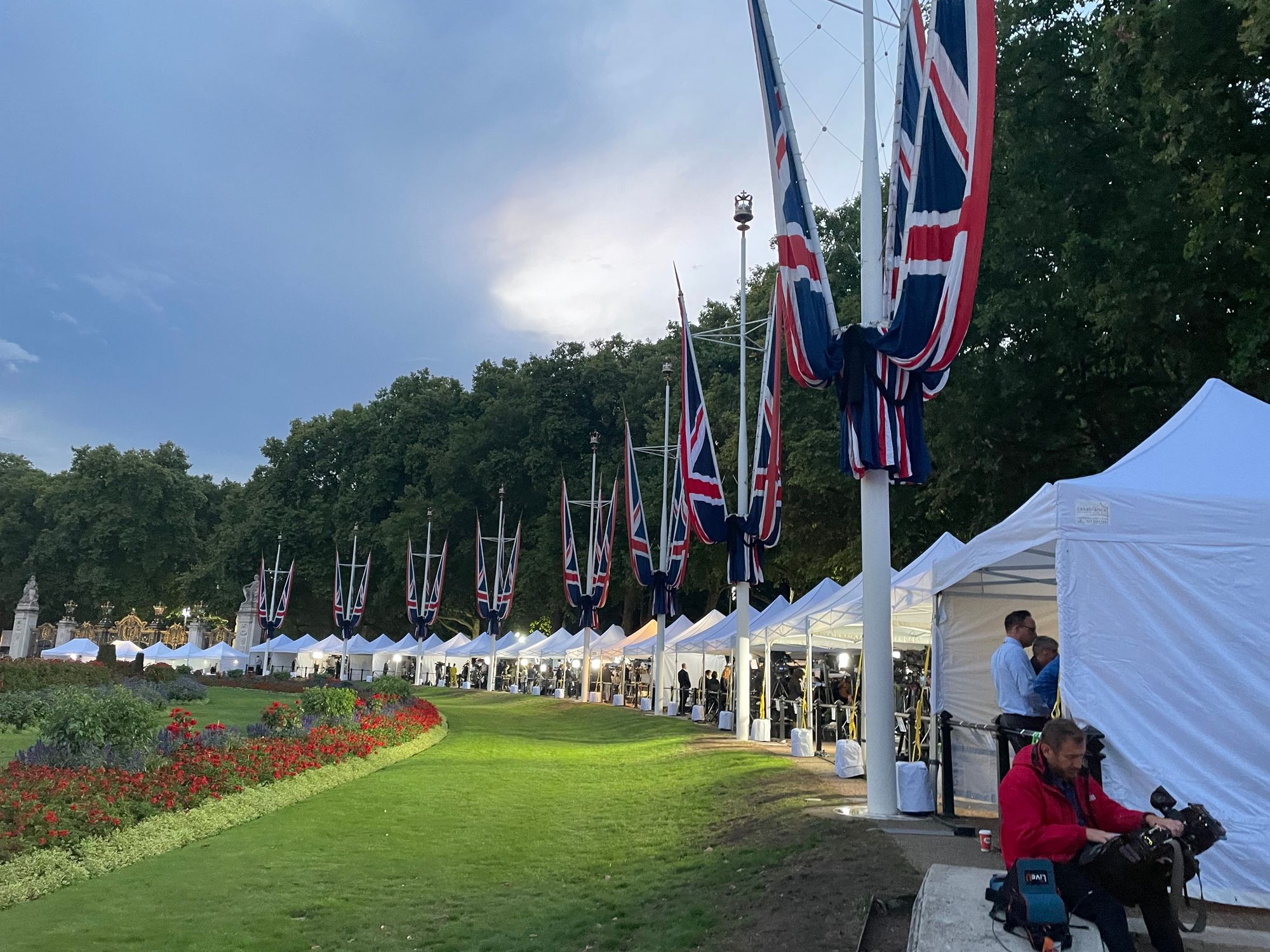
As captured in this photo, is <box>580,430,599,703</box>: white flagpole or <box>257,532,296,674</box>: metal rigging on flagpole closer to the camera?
<box>580,430,599,703</box>: white flagpole

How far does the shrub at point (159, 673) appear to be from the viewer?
33875mm

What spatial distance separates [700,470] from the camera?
2244 cm

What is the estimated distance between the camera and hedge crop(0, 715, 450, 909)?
8742 millimetres

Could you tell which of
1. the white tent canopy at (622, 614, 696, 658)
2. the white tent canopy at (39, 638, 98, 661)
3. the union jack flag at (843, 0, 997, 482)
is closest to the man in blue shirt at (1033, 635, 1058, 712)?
the union jack flag at (843, 0, 997, 482)

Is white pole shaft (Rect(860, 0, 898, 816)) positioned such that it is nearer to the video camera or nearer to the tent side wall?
the tent side wall

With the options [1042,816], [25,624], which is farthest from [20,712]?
[25,624]

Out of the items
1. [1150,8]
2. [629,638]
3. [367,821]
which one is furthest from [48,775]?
[629,638]

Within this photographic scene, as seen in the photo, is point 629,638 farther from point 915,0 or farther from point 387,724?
point 915,0

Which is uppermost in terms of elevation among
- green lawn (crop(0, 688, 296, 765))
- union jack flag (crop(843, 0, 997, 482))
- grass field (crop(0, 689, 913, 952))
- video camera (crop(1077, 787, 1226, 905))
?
union jack flag (crop(843, 0, 997, 482))

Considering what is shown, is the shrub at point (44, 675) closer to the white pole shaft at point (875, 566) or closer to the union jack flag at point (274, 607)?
the white pole shaft at point (875, 566)

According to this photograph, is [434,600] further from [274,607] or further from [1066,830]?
[1066,830]

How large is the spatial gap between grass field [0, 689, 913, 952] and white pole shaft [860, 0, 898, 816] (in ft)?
3.41

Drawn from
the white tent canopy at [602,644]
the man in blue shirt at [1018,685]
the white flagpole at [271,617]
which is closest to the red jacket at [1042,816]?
the man in blue shirt at [1018,685]

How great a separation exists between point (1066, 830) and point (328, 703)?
19743mm
